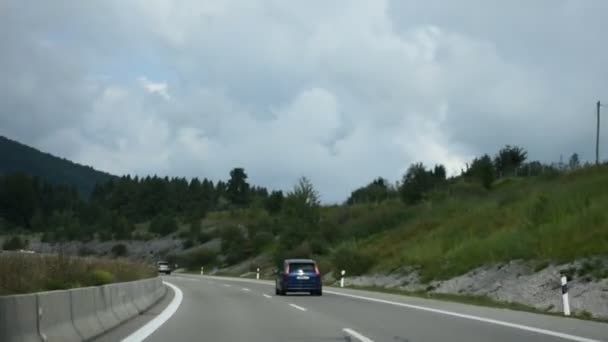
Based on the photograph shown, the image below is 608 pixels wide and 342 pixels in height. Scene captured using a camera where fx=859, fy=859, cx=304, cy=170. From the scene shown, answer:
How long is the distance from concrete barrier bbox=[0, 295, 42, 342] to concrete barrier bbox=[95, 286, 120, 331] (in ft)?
16.3

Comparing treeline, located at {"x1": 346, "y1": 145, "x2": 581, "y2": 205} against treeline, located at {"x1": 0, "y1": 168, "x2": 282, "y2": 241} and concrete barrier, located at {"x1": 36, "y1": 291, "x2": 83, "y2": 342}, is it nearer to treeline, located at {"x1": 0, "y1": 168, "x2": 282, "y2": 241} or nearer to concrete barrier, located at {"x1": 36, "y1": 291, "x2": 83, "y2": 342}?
treeline, located at {"x1": 0, "y1": 168, "x2": 282, "y2": 241}

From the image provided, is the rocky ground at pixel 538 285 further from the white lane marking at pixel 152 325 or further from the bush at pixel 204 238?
the bush at pixel 204 238

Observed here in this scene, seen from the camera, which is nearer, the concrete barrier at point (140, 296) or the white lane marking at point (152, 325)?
the white lane marking at point (152, 325)

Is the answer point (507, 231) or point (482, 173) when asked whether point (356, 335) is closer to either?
point (507, 231)

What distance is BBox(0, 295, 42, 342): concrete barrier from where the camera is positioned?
966cm

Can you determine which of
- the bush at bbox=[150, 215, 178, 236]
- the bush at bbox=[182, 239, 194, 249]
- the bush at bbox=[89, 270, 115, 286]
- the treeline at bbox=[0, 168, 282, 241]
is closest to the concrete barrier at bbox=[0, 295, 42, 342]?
the bush at bbox=[89, 270, 115, 286]

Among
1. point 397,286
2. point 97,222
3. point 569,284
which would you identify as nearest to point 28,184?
point 97,222

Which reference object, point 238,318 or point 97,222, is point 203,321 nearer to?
point 238,318

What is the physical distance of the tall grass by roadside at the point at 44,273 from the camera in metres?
15.2

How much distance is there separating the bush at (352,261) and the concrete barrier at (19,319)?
47029 mm

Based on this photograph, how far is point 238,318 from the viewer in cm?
2005

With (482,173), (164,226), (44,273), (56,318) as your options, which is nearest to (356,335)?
(56,318)

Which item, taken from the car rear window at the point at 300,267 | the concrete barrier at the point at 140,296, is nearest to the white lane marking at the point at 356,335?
the concrete barrier at the point at 140,296

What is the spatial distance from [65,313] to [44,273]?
222 inches
